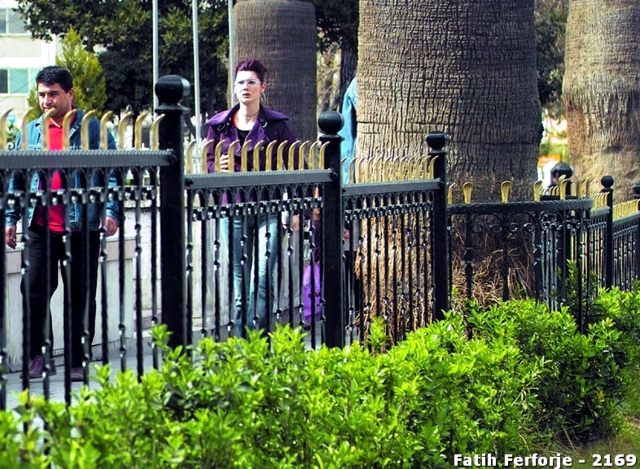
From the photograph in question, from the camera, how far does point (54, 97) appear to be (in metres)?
6.68

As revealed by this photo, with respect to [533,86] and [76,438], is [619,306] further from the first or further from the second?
[76,438]

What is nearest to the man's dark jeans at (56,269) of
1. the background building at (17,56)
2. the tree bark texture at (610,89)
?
the tree bark texture at (610,89)

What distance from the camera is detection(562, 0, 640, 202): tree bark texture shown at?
14711 mm

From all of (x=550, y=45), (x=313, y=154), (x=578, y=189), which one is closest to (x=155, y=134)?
(x=313, y=154)

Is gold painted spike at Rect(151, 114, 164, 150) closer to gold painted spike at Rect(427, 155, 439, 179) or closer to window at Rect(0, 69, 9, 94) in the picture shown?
gold painted spike at Rect(427, 155, 439, 179)

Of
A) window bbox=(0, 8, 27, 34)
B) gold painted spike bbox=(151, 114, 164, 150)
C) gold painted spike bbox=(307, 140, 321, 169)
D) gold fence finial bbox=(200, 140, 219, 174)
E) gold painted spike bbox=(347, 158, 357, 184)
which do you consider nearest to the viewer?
gold painted spike bbox=(151, 114, 164, 150)

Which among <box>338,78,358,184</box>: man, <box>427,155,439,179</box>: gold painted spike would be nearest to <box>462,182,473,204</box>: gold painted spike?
<box>427,155,439,179</box>: gold painted spike

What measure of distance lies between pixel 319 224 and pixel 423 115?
86.9 inches

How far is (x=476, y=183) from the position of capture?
7.81 m

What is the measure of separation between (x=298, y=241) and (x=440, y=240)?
112cm

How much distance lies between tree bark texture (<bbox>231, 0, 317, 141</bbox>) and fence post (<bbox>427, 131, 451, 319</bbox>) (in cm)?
846

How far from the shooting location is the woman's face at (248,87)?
753 cm

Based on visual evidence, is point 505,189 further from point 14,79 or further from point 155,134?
point 14,79

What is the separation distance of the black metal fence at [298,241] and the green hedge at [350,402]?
0.72 ft
